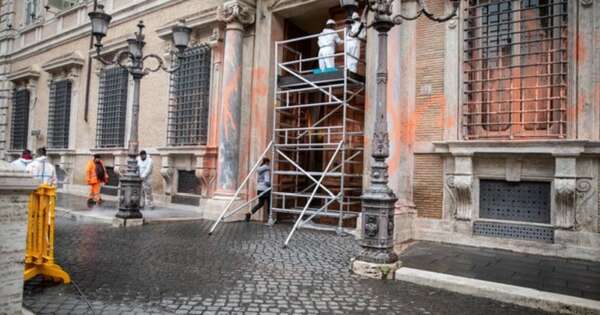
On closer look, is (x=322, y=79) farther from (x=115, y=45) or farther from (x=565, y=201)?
(x=115, y=45)

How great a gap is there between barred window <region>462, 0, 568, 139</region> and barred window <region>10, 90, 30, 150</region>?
21599mm

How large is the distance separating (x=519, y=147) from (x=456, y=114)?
1.33m

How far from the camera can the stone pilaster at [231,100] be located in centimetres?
1098

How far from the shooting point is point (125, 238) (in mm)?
7867

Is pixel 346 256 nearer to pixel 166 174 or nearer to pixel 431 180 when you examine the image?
pixel 431 180

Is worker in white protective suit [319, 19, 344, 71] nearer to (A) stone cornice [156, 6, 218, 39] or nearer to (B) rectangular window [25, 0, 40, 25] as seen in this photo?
(A) stone cornice [156, 6, 218, 39]

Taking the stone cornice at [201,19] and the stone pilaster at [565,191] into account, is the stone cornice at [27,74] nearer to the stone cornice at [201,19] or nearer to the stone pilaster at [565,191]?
the stone cornice at [201,19]

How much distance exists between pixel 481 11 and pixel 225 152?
6814 mm

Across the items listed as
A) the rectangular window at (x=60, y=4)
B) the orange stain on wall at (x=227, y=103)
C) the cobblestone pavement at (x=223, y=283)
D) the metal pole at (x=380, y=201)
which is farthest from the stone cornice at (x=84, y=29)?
the metal pole at (x=380, y=201)

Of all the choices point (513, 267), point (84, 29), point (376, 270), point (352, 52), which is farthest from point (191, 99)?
point (513, 267)

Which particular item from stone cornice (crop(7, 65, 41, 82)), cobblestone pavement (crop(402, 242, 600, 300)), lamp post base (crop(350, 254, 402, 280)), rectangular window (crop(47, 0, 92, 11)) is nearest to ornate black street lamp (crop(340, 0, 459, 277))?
lamp post base (crop(350, 254, 402, 280))

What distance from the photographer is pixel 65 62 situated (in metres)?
17.6

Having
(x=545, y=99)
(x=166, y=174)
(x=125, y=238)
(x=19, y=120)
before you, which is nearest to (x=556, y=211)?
(x=545, y=99)

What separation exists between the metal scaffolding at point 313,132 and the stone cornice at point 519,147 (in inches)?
92.8
